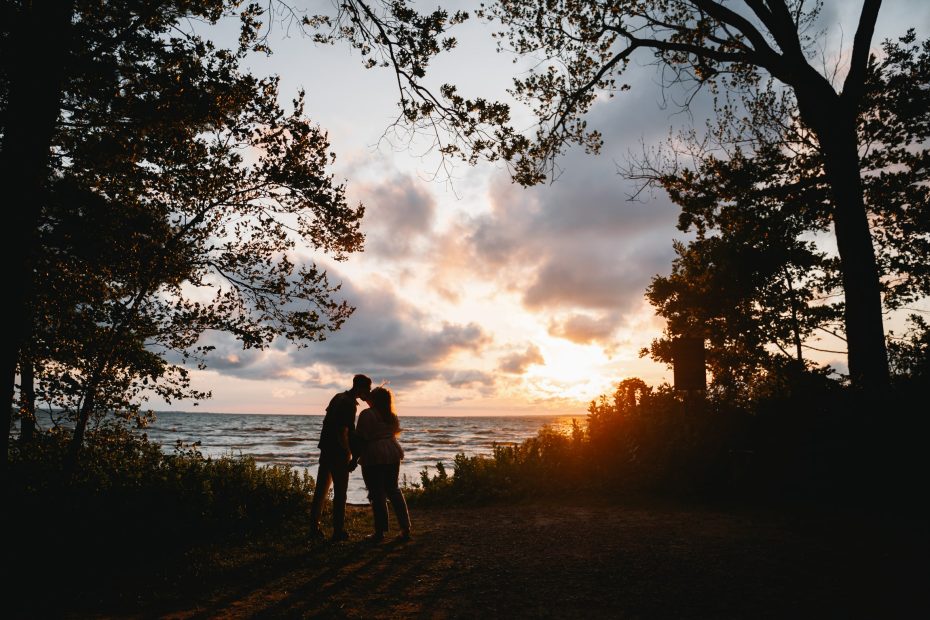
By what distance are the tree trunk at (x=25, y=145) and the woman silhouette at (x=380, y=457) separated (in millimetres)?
4062

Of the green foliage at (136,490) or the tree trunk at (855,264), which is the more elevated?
the tree trunk at (855,264)

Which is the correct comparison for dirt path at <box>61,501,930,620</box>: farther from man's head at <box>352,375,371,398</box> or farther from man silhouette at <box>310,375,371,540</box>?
man's head at <box>352,375,371,398</box>

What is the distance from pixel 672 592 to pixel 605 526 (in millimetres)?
3205

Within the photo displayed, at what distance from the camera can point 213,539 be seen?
7461 mm

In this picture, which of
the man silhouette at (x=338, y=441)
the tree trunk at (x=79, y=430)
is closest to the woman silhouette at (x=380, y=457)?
the man silhouette at (x=338, y=441)

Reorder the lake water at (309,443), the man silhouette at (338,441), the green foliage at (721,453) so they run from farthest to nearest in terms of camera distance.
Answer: the lake water at (309,443), the green foliage at (721,453), the man silhouette at (338,441)

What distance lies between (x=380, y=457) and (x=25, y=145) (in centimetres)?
549

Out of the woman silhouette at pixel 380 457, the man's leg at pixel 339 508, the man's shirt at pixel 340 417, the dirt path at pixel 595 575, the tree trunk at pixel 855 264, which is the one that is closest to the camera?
the dirt path at pixel 595 575

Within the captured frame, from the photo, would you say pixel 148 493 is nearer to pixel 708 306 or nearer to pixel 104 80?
pixel 104 80

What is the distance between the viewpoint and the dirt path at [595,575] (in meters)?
4.76

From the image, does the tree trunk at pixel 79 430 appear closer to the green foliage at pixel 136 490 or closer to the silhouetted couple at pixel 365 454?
the green foliage at pixel 136 490

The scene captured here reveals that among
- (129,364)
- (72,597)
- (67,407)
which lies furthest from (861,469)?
(67,407)

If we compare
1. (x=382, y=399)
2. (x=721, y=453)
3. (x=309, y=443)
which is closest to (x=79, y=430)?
(x=382, y=399)

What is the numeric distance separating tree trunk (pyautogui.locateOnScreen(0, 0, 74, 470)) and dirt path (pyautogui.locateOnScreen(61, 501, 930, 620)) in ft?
9.52
